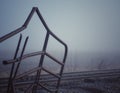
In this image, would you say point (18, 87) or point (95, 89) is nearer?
point (18, 87)

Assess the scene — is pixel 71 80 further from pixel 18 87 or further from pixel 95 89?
pixel 18 87

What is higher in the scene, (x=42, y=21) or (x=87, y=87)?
(x=42, y=21)

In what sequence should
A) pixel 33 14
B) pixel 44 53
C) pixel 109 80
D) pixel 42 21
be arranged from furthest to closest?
pixel 109 80
pixel 44 53
pixel 42 21
pixel 33 14

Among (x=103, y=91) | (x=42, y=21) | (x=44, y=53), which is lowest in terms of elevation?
(x=103, y=91)

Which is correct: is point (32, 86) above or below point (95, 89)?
above

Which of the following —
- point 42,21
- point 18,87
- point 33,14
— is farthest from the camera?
point 18,87

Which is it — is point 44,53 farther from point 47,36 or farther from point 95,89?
point 95,89

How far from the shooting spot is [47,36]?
2617mm

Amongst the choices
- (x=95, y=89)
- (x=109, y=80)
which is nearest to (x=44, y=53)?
(x=95, y=89)

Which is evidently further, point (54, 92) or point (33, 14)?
point (54, 92)

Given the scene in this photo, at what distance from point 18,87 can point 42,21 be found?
4.94m

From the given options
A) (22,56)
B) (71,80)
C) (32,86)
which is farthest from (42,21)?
(71,80)

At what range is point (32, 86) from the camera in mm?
2605

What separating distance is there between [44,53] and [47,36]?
0.79 feet
